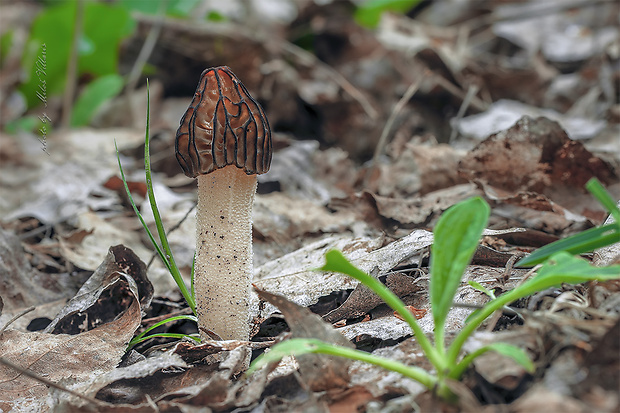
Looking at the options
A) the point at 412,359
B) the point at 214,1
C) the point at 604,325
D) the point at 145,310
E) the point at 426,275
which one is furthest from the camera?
the point at 214,1

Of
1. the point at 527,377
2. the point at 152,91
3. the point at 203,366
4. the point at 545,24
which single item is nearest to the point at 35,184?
the point at 152,91

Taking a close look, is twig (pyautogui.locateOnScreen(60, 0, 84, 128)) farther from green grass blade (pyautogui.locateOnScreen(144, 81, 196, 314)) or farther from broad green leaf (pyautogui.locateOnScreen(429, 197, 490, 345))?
broad green leaf (pyautogui.locateOnScreen(429, 197, 490, 345))

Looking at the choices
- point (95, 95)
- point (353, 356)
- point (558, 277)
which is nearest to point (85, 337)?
point (353, 356)

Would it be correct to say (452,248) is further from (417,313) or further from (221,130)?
(221,130)

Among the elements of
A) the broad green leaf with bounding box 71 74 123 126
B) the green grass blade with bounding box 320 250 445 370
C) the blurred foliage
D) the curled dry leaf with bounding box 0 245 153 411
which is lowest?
the curled dry leaf with bounding box 0 245 153 411

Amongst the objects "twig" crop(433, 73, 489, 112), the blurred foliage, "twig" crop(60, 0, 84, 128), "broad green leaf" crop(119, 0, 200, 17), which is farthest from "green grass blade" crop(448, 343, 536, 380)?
"broad green leaf" crop(119, 0, 200, 17)

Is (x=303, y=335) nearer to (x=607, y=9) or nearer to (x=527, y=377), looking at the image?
(x=527, y=377)

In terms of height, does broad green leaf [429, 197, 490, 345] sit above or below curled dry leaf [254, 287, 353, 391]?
above
